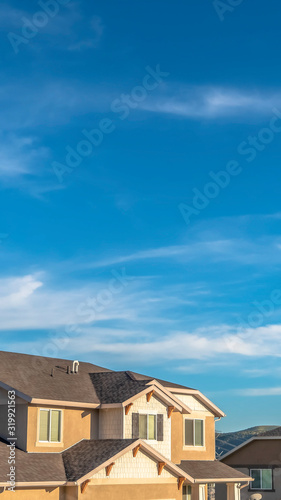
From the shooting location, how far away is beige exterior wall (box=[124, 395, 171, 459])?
33.2m

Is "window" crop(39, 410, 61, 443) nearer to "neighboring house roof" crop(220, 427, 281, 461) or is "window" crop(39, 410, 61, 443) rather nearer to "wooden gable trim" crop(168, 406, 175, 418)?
"wooden gable trim" crop(168, 406, 175, 418)

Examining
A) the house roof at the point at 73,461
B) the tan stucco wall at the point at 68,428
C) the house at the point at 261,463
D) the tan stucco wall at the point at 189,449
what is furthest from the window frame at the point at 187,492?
the house at the point at 261,463

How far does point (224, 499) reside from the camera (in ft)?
156

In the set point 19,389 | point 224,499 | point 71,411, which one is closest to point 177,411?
point 71,411

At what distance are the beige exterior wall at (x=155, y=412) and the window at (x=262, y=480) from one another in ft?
53.2

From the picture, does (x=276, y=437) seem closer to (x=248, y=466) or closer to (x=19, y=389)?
(x=248, y=466)

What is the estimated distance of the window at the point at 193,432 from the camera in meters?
38.2

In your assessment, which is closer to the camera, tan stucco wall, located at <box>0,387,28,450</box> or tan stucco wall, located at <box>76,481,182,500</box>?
tan stucco wall, located at <box>76,481,182,500</box>

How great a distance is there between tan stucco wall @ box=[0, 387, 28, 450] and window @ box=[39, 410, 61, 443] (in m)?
0.86

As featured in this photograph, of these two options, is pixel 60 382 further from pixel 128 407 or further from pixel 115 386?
pixel 128 407

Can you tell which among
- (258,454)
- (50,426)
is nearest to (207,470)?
(50,426)

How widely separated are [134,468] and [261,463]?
67.3 feet

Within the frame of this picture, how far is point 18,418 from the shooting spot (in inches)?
1224

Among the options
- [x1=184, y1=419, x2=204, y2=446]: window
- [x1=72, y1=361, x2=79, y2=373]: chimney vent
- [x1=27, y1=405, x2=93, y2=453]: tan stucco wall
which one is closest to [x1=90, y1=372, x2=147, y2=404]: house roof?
[x1=72, y1=361, x2=79, y2=373]: chimney vent
